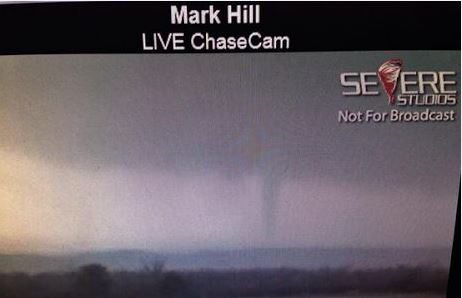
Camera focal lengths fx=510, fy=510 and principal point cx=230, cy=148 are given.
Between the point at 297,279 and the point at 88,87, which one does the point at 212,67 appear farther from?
the point at 297,279

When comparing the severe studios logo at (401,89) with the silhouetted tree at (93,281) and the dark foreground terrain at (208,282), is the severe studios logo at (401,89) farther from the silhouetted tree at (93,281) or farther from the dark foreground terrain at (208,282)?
the silhouetted tree at (93,281)

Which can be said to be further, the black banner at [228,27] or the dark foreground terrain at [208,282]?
the dark foreground terrain at [208,282]

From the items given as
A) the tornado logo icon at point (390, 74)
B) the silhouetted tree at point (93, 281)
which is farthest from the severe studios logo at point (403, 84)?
the silhouetted tree at point (93, 281)

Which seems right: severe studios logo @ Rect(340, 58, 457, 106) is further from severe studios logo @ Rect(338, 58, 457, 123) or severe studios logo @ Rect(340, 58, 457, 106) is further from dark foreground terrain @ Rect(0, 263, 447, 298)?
dark foreground terrain @ Rect(0, 263, 447, 298)

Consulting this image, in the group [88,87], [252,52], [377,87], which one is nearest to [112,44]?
[88,87]

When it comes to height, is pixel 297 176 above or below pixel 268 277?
above

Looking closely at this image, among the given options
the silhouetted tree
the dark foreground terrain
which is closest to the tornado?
the dark foreground terrain
